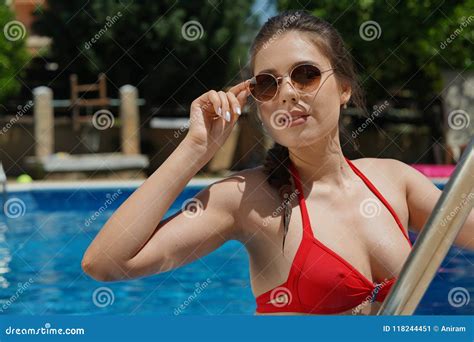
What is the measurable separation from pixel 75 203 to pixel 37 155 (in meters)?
5.10

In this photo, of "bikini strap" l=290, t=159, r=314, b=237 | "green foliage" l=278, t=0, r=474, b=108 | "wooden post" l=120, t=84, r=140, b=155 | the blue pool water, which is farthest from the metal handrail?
"wooden post" l=120, t=84, r=140, b=155

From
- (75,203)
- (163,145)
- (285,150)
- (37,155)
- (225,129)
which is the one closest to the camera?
(225,129)

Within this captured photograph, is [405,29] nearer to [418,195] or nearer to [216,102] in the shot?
[418,195]

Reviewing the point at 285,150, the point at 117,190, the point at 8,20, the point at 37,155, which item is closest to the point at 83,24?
the point at 8,20

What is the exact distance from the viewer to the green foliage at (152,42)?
18.3 metres

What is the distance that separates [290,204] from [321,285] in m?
0.23

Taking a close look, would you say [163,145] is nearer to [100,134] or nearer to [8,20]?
[100,134]

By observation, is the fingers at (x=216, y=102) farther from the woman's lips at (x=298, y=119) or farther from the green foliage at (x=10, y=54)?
the green foliage at (x=10, y=54)

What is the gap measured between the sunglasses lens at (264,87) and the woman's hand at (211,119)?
3.2 inches

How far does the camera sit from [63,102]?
1927cm

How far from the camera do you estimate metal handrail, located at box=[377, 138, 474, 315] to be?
999 millimetres

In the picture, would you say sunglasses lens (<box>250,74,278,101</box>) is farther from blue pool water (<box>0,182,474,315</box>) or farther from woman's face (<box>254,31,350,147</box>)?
blue pool water (<box>0,182,474,315</box>)

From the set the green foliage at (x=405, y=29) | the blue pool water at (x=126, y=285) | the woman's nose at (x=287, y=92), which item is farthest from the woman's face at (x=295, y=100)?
the green foliage at (x=405, y=29)

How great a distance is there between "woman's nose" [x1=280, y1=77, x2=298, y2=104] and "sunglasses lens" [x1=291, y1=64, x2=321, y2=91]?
0.05ft
